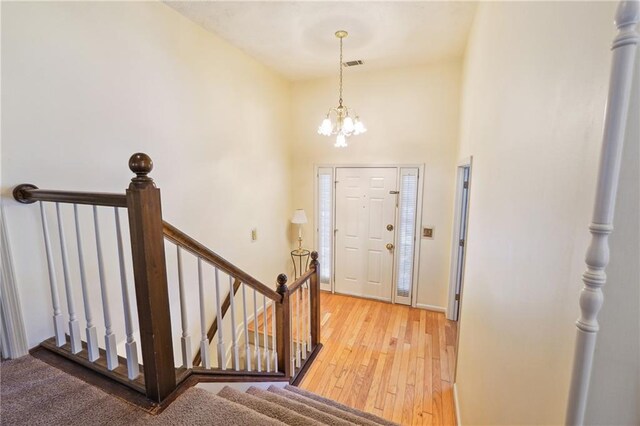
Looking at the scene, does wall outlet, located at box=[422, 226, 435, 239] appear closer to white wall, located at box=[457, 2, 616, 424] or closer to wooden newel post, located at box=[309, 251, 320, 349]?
wooden newel post, located at box=[309, 251, 320, 349]

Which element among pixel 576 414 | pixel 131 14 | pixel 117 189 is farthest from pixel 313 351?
pixel 131 14

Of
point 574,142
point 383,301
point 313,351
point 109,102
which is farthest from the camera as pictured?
point 383,301

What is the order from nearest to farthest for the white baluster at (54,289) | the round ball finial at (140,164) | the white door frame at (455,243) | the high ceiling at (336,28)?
the round ball finial at (140,164) < the white baluster at (54,289) < the high ceiling at (336,28) < the white door frame at (455,243)

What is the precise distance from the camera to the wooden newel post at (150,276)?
1.07 meters

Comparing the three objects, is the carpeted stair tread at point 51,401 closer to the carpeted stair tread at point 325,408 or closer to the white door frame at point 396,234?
the carpeted stair tread at point 325,408

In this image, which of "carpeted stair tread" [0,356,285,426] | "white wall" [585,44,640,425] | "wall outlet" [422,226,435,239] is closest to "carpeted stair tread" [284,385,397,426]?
"carpeted stair tread" [0,356,285,426]

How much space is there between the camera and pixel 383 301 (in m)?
4.24

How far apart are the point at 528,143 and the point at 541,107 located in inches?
5.8

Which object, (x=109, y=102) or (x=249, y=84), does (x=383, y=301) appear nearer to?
(x=249, y=84)

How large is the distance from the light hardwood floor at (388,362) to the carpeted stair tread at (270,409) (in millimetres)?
1174

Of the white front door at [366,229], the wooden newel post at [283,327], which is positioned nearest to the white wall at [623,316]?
the wooden newel post at [283,327]

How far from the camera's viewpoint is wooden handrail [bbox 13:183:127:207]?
115 centimetres

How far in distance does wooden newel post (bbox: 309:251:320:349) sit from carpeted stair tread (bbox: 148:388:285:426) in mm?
1689

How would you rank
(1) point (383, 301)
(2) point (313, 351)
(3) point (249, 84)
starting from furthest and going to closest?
(1) point (383, 301)
(3) point (249, 84)
(2) point (313, 351)
